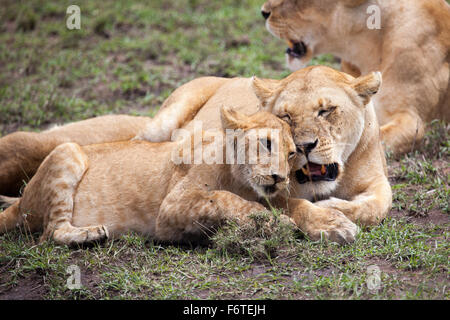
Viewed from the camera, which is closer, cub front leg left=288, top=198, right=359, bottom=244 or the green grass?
the green grass

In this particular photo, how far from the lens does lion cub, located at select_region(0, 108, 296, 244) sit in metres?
3.86

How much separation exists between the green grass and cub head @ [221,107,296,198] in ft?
1.07

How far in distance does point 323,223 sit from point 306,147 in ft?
1.56

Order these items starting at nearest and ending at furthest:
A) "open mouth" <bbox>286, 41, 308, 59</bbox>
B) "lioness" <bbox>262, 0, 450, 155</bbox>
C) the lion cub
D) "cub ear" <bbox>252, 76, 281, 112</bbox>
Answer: the lion cub → "cub ear" <bbox>252, 76, 281, 112</bbox> → "lioness" <bbox>262, 0, 450, 155</bbox> → "open mouth" <bbox>286, 41, 308, 59</bbox>

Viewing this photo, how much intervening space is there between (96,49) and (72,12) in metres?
1.53

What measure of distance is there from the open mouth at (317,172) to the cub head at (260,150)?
9.8 inches

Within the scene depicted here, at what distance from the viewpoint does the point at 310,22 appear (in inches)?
251

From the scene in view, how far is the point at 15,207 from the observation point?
4.75 meters

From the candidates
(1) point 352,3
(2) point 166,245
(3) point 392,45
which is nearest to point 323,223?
(2) point 166,245

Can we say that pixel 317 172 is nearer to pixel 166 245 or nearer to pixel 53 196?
pixel 166 245

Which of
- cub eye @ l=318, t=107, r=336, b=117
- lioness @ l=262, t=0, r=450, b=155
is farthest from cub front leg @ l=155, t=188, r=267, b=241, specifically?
lioness @ l=262, t=0, r=450, b=155

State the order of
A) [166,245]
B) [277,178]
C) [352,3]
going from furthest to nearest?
[352,3] < [166,245] < [277,178]

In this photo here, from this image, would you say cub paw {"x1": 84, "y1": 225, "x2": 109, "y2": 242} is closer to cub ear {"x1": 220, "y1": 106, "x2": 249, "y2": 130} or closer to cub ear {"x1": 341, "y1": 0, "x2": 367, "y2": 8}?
cub ear {"x1": 220, "y1": 106, "x2": 249, "y2": 130}
